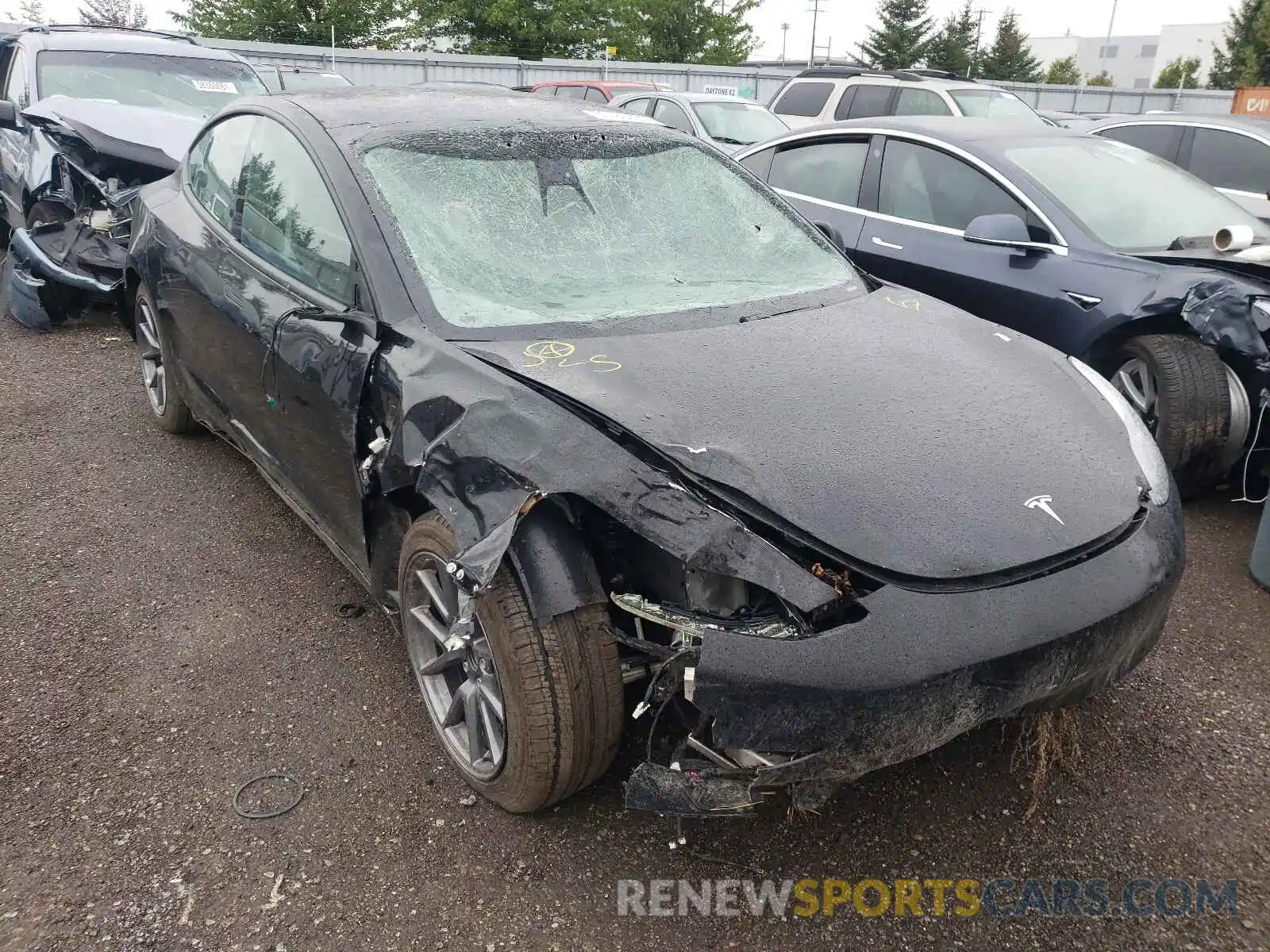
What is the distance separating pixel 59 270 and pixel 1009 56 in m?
54.8

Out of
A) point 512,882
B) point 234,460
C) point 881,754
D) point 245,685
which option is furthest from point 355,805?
point 234,460

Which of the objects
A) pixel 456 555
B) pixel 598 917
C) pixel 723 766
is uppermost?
pixel 456 555

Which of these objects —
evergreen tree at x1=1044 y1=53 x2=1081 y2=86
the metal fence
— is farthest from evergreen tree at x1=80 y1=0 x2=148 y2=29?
evergreen tree at x1=1044 y1=53 x2=1081 y2=86

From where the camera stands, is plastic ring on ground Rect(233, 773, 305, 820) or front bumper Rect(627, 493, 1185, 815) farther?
plastic ring on ground Rect(233, 773, 305, 820)

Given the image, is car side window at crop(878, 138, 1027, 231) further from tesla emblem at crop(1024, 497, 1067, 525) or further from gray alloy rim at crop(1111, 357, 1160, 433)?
tesla emblem at crop(1024, 497, 1067, 525)

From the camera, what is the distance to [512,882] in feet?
7.53

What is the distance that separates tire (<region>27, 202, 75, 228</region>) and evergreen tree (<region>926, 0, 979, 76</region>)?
48.2 m

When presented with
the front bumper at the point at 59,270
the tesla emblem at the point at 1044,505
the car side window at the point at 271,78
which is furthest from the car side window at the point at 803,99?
the tesla emblem at the point at 1044,505

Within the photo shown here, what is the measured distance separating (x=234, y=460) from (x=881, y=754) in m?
3.71

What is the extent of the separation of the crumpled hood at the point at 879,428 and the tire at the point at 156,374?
2730 millimetres

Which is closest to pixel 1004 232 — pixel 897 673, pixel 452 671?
pixel 897 673

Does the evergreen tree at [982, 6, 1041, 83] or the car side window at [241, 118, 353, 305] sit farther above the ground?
the evergreen tree at [982, 6, 1041, 83]

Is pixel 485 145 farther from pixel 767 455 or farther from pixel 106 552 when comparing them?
pixel 106 552

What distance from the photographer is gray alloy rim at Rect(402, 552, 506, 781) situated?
7.91 feet
